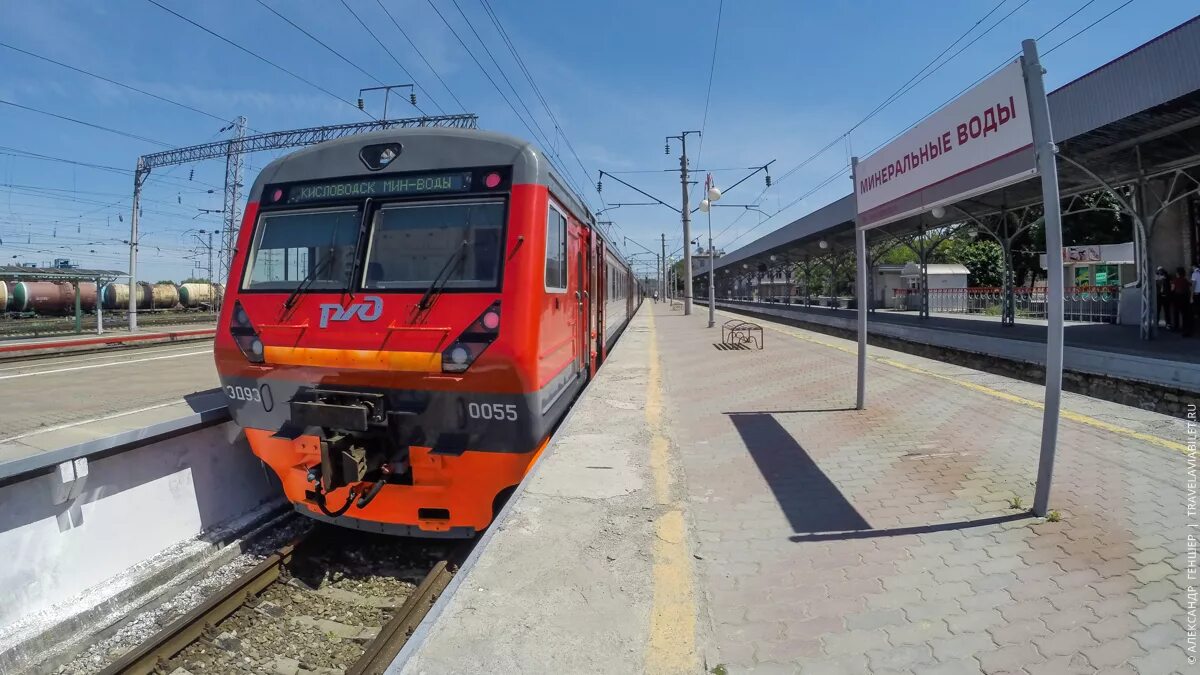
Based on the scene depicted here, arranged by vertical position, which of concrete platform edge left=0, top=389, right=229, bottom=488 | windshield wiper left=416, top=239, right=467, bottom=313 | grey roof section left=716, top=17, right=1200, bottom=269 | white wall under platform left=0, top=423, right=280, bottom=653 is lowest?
white wall under platform left=0, top=423, right=280, bottom=653

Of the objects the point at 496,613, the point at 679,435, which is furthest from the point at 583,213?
the point at 496,613

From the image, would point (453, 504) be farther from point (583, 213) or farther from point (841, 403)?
point (841, 403)

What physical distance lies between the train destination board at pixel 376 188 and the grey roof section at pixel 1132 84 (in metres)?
9.76

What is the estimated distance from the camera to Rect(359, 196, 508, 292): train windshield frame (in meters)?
4.17

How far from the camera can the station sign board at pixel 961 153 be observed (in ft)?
12.5

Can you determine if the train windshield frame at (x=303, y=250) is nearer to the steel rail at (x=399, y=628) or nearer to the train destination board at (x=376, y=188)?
the train destination board at (x=376, y=188)

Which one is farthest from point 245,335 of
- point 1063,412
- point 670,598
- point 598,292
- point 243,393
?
point 1063,412

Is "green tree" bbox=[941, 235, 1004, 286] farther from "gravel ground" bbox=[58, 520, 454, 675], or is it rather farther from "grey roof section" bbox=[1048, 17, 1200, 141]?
"gravel ground" bbox=[58, 520, 454, 675]

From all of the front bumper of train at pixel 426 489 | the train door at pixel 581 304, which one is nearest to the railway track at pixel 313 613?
the front bumper of train at pixel 426 489

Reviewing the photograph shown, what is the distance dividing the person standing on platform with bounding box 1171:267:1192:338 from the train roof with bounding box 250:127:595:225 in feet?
54.2

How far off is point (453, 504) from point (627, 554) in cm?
153

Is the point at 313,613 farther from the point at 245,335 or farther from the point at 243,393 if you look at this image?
the point at 245,335

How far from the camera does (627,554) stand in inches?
130

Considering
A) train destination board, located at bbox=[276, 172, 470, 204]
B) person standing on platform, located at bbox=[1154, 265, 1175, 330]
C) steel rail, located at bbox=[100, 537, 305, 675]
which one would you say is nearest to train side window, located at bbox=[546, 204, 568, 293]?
train destination board, located at bbox=[276, 172, 470, 204]
